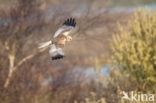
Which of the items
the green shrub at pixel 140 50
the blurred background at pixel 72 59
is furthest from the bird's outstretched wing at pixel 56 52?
the green shrub at pixel 140 50

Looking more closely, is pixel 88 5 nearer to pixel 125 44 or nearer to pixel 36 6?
pixel 36 6

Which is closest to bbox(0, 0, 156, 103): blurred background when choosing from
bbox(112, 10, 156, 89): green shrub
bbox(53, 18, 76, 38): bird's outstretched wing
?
bbox(112, 10, 156, 89): green shrub

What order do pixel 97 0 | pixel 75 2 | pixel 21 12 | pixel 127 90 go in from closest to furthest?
pixel 127 90 < pixel 21 12 < pixel 97 0 < pixel 75 2

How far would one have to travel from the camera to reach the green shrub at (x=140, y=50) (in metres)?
10.1

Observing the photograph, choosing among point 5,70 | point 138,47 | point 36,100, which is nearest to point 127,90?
point 138,47

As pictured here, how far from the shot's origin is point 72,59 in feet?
50.1

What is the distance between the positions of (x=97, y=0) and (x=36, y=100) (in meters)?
4.87

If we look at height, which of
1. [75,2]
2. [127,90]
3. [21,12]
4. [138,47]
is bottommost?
[127,90]

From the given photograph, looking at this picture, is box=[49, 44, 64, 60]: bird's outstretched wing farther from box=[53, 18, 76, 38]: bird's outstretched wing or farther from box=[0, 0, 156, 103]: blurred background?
box=[0, 0, 156, 103]: blurred background

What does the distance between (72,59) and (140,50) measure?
17.3 feet

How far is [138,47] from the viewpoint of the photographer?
1017cm

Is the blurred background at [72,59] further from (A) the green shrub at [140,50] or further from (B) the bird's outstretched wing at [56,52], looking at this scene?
(B) the bird's outstretched wing at [56,52]

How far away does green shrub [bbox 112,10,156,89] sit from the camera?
1012 centimetres

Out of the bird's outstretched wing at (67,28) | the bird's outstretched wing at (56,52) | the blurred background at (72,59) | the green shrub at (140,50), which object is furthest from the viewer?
the blurred background at (72,59)
